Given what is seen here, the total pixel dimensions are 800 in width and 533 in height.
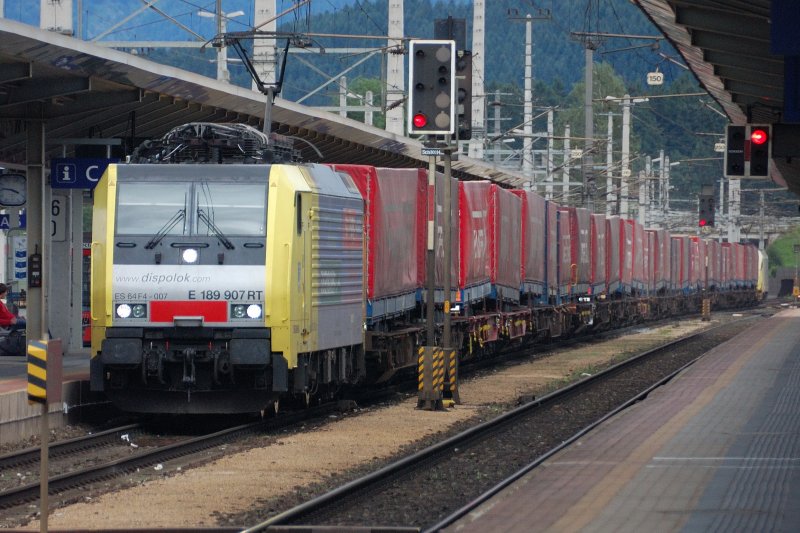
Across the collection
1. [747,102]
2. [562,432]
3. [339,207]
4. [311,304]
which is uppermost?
[747,102]

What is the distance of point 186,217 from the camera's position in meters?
16.9

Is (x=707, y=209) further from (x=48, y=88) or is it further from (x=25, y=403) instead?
(x=25, y=403)

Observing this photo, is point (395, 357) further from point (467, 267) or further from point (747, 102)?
point (747, 102)

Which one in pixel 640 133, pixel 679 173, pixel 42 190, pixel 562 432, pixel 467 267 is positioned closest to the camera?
pixel 562 432

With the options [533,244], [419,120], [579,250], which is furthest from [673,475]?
[579,250]

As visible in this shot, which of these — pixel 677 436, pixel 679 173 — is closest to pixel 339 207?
pixel 677 436

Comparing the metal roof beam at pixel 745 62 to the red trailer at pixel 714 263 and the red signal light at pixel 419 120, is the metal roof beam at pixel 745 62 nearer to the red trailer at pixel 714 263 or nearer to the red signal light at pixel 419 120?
the red signal light at pixel 419 120

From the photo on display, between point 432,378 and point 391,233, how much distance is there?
7.99 feet

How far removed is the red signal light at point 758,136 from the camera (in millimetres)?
22203

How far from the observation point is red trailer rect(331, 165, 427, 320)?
20734mm

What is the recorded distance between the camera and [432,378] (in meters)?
20.6

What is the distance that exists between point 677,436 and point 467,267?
10.8 metres

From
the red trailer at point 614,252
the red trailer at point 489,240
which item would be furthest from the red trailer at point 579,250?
the red trailer at point 489,240

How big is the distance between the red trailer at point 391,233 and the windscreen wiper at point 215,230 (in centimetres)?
391
